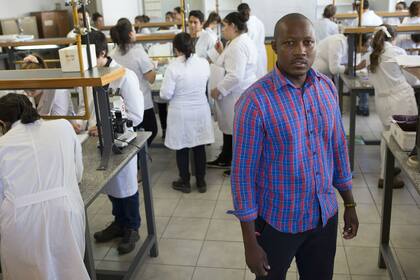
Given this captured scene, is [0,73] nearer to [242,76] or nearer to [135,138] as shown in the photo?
[135,138]

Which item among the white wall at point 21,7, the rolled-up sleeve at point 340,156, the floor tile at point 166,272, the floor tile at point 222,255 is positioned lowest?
the floor tile at point 166,272

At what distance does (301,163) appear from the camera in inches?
54.5

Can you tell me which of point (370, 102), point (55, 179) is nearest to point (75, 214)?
point (55, 179)

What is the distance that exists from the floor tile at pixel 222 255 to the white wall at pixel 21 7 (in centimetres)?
602

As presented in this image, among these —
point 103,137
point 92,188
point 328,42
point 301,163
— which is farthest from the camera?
point 328,42

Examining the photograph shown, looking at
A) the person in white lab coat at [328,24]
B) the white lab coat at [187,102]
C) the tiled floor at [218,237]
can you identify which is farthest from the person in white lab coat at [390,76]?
the person in white lab coat at [328,24]

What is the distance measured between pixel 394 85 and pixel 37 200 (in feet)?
8.60

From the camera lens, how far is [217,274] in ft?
8.09

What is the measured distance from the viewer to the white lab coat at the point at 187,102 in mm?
3314

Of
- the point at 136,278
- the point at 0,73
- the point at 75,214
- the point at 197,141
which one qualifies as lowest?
the point at 136,278

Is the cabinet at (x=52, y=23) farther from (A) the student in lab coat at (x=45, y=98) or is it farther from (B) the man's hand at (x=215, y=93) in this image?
(A) the student in lab coat at (x=45, y=98)

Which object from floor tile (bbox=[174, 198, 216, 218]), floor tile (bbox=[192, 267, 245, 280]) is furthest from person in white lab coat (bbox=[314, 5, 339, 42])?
floor tile (bbox=[192, 267, 245, 280])

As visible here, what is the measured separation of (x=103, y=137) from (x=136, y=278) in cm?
87

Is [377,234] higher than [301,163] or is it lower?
lower
